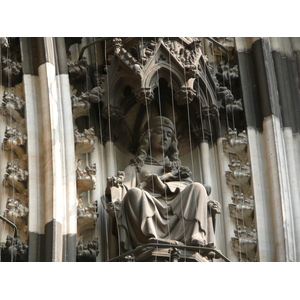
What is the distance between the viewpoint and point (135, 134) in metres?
11.7

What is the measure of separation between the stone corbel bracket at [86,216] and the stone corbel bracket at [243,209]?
112 cm

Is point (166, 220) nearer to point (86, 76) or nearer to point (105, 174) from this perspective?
point (105, 174)

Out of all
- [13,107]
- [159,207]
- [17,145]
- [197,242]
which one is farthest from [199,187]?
[13,107]

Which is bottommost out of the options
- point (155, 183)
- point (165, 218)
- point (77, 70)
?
point (165, 218)

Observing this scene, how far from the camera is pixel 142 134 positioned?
37.8ft

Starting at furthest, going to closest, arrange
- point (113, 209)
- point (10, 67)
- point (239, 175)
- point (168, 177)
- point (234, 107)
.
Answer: point (234, 107) → point (10, 67) → point (239, 175) → point (168, 177) → point (113, 209)

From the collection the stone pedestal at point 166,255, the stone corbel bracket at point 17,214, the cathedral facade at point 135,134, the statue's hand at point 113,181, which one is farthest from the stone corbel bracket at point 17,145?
the stone pedestal at point 166,255

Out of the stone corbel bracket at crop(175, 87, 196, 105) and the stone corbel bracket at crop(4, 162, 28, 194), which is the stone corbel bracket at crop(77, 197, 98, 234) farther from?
the stone corbel bracket at crop(175, 87, 196, 105)

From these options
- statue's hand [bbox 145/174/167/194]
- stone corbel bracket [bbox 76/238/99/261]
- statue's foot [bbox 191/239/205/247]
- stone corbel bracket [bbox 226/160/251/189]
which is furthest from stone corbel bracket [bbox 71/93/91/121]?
statue's foot [bbox 191/239/205/247]

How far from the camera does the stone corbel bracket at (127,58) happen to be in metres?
11.4

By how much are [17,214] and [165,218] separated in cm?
115

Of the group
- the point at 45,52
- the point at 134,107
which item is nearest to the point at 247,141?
the point at 134,107

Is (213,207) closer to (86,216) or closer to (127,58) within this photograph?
(86,216)

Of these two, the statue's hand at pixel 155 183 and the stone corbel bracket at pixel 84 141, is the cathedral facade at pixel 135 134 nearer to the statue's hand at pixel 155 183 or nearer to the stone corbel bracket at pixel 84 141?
the stone corbel bracket at pixel 84 141
